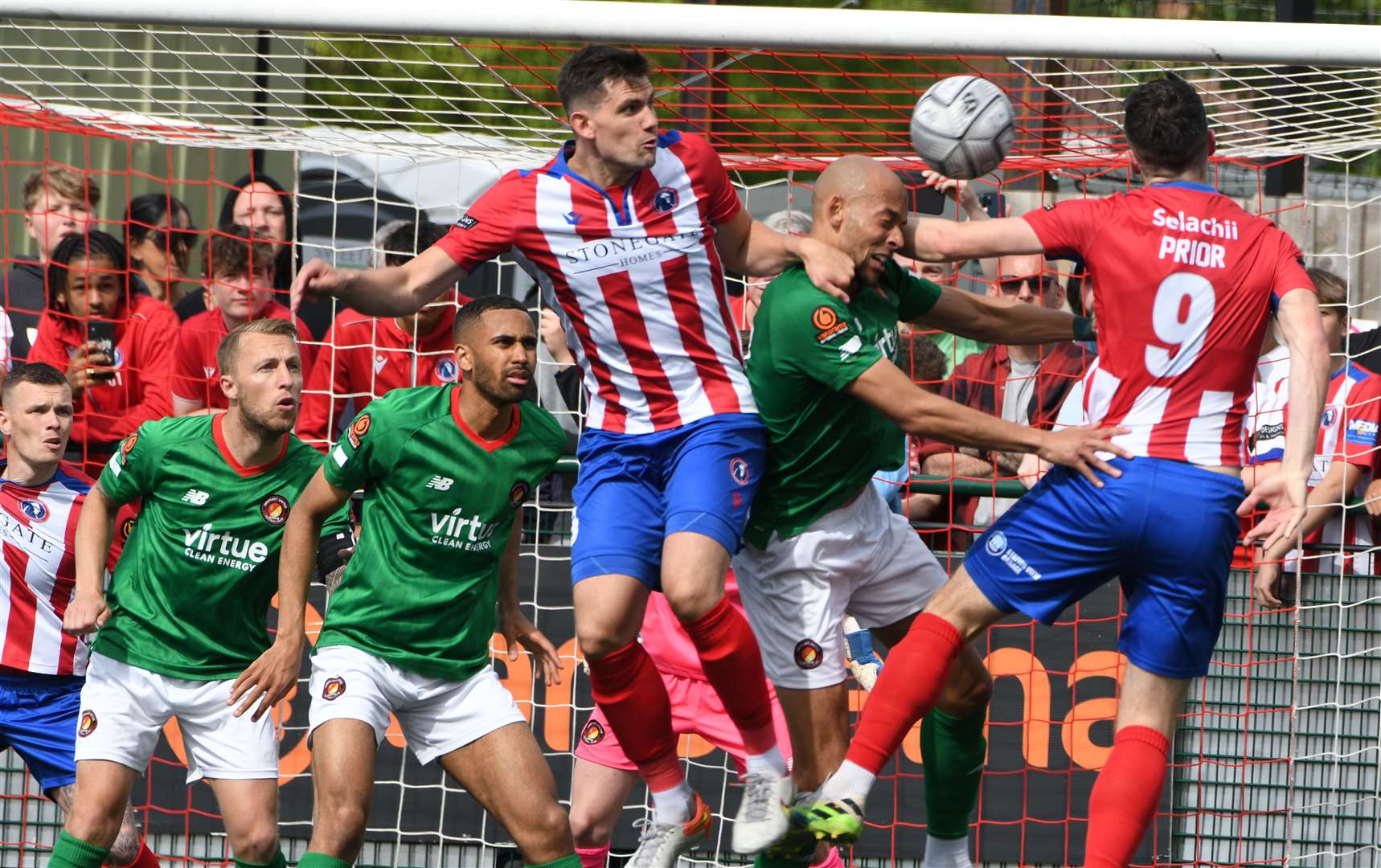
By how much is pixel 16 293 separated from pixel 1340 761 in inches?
250

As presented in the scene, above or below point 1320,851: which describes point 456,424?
above

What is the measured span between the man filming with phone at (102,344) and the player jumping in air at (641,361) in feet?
9.42

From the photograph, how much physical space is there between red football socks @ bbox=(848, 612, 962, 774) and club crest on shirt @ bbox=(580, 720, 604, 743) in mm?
1729

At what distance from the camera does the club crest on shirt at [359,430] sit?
5.72 meters

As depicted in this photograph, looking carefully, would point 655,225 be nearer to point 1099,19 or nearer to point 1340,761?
point 1099,19

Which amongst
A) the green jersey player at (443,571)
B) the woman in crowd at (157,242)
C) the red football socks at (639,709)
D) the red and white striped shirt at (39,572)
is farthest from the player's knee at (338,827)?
the woman in crowd at (157,242)

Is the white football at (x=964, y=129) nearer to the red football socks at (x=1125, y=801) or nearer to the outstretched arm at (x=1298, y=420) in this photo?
the outstretched arm at (x=1298, y=420)

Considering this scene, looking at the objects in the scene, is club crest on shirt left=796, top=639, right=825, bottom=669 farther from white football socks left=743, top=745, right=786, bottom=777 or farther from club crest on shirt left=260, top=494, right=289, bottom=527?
club crest on shirt left=260, top=494, right=289, bottom=527

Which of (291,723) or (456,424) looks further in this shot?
(291,723)

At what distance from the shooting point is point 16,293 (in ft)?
26.6

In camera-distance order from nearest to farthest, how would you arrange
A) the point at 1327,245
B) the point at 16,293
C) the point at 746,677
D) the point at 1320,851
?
the point at 746,677 < the point at 1320,851 < the point at 16,293 < the point at 1327,245

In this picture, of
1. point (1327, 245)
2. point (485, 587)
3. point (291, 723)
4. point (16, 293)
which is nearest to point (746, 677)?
point (485, 587)

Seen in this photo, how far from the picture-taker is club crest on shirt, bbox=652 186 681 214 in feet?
17.5

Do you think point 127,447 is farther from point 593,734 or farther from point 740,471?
point 740,471
